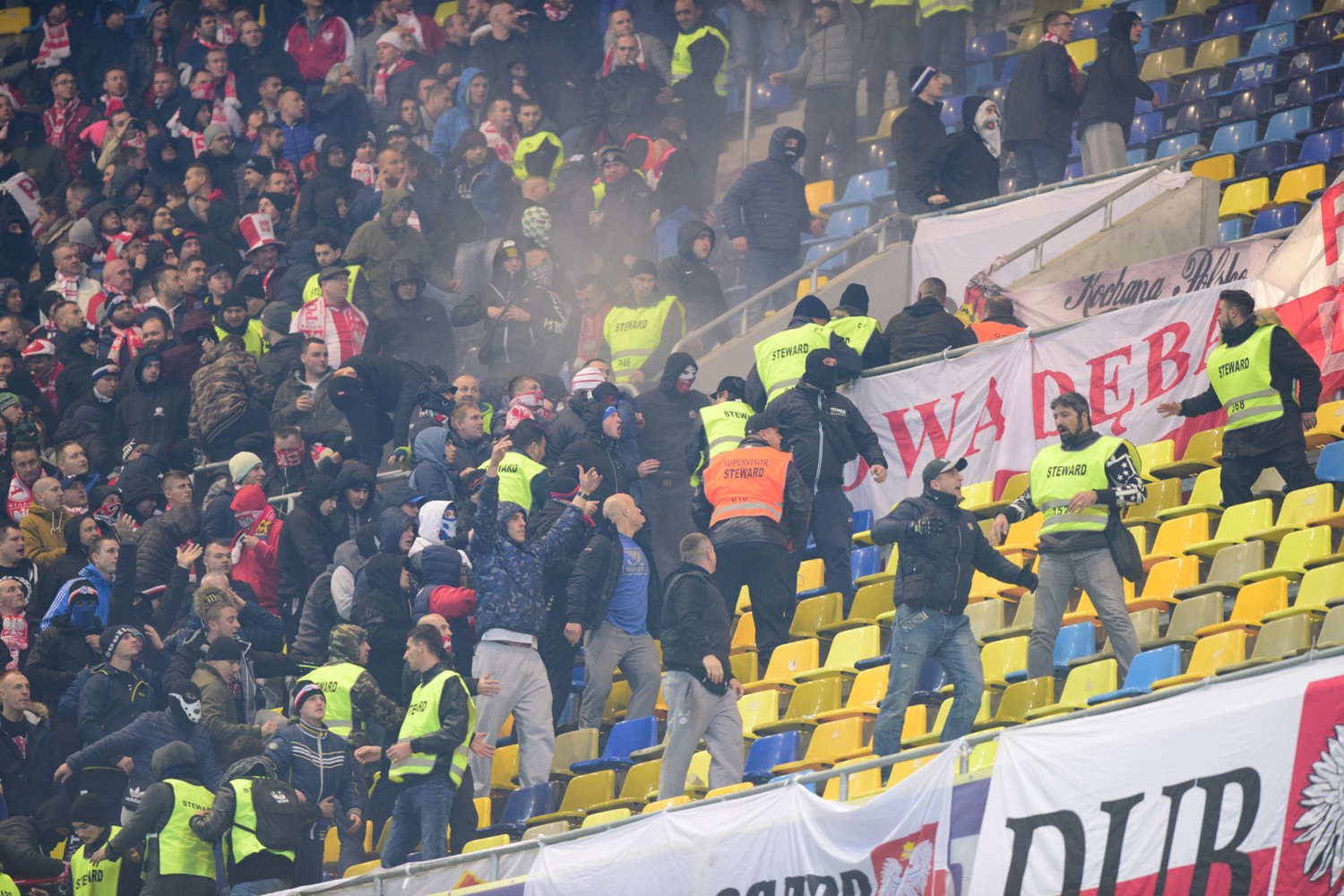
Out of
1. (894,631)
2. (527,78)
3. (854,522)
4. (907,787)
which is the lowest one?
(907,787)

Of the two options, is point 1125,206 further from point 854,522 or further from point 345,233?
point 345,233

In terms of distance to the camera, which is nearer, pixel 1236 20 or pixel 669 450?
pixel 669 450

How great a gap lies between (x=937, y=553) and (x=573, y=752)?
2847 mm

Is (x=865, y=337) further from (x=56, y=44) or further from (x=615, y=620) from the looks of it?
(x=56, y=44)

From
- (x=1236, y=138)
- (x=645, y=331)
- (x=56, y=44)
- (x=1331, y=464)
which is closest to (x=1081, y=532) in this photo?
(x=1331, y=464)

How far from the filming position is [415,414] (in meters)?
17.0

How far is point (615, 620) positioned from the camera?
12562 mm

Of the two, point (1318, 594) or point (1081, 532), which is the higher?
point (1081, 532)

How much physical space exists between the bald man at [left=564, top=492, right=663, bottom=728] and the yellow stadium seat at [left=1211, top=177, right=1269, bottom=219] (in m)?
5.67

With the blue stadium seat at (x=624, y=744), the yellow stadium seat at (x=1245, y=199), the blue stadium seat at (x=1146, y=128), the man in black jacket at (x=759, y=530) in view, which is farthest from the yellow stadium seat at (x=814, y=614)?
the blue stadium seat at (x=1146, y=128)

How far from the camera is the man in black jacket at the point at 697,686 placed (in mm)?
10992

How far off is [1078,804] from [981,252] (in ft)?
27.6

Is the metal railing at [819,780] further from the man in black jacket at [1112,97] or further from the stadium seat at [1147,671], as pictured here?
the man in black jacket at [1112,97]

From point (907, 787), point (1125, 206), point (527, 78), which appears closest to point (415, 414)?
point (527, 78)
